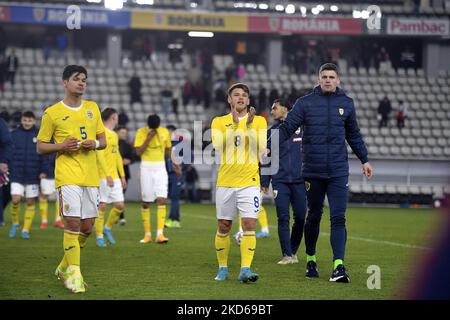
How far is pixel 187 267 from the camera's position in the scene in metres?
11.1

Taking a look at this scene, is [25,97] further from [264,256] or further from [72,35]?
[264,256]

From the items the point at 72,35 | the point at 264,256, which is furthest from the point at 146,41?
the point at 264,256

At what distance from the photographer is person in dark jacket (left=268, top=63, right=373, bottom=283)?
9.82 meters

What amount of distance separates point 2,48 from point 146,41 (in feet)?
21.6

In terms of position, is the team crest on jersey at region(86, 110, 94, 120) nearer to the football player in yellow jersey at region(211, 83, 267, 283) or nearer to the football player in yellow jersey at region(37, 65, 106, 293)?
the football player in yellow jersey at region(37, 65, 106, 293)

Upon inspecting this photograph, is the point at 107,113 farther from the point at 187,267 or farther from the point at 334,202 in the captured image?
the point at 334,202

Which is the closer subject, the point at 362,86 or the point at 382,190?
the point at 382,190

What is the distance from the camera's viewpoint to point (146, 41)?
41125 mm

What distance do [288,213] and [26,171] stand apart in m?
6.37

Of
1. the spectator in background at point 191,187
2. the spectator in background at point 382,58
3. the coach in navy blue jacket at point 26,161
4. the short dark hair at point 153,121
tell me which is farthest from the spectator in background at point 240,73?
the short dark hair at point 153,121

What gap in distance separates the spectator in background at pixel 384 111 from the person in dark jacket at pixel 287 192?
1030 inches

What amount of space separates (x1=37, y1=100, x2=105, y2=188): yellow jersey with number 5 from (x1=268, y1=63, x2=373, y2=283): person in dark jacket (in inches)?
93.5

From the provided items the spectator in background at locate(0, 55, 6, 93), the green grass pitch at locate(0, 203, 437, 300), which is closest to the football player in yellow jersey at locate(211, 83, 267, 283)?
the green grass pitch at locate(0, 203, 437, 300)

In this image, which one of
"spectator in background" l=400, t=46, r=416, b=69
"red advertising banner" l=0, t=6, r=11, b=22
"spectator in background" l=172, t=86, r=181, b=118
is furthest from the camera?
"spectator in background" l=400, t=46, r=416, b=69
